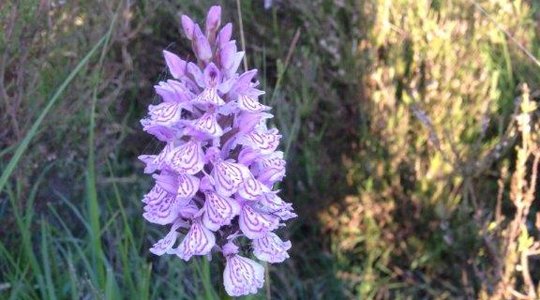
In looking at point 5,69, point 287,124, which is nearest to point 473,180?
point 287,124

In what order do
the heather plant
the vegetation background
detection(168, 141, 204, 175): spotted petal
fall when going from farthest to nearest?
the heather plant
the vegetation background
detection(168, 141, 204, 175): spotted petal

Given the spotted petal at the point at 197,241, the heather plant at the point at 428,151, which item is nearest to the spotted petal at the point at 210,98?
the spotted petal at the point at 197,241

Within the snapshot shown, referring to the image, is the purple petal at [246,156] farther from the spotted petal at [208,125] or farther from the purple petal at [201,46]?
the purple petal at [201,46]

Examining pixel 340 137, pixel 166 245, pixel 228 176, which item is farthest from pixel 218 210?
pixel 340 137

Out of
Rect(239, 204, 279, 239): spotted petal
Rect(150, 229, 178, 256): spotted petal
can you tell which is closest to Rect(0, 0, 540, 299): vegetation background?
Rect(150, 229, 178, 256): spotted petal

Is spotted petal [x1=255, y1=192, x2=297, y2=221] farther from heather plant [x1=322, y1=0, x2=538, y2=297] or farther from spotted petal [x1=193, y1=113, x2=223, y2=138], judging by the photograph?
heather plant [x1=322, y1=0, x2=538, y2=297]

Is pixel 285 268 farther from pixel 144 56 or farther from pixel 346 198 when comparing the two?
pixel 144 56
